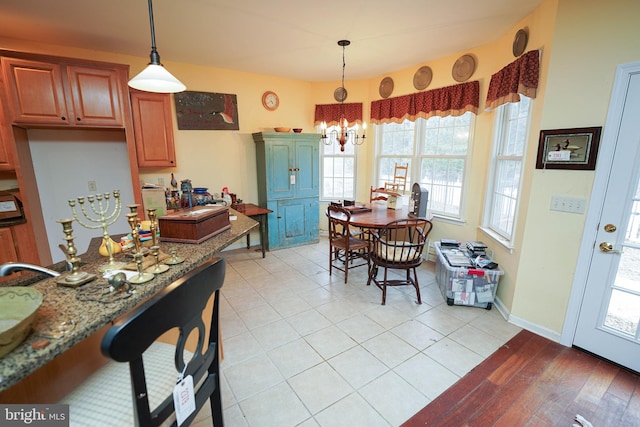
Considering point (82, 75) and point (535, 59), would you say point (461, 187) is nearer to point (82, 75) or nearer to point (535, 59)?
point (535, 59)

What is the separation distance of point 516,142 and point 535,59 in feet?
2.47

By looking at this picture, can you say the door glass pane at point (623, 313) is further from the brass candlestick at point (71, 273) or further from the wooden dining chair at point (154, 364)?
the brass candlestick at point (71, 273)

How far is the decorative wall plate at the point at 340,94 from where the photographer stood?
446 centimetres

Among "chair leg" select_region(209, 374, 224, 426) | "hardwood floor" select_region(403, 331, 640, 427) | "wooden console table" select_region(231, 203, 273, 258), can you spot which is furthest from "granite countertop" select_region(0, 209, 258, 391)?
"wooden console table" select_region(231, 203, 273, 258)

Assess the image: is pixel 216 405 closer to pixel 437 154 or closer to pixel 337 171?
pixel 437 154

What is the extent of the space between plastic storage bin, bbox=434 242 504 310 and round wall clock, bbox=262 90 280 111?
3.32 meters

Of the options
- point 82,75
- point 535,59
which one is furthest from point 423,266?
point 82,75

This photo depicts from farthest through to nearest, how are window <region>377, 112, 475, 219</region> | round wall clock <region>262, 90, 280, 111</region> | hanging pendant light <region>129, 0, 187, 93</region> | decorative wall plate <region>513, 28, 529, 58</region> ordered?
round wall clock <region>262, 90, 280, 111</region> < window <region>377, 112, 475, 219</region> < decorative wall plate <region>513, 28, 529, 58</region> < hanging pendant light <region>129, 0, 187, 93</region>

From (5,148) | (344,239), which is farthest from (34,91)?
(344,239)

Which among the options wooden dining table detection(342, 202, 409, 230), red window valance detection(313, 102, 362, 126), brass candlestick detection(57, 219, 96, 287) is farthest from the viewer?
red window valance detection(313, 102, 362, 126)

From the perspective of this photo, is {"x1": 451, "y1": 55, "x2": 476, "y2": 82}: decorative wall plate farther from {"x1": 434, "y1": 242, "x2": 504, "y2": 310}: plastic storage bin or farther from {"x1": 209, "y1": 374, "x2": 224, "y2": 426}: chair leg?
{"x1": 209, "y1": 374, "x2": 224, "y2": 426}: chair leg

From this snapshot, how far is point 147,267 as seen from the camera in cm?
122

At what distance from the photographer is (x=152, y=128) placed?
321 centimetres

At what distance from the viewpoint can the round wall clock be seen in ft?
13.8
